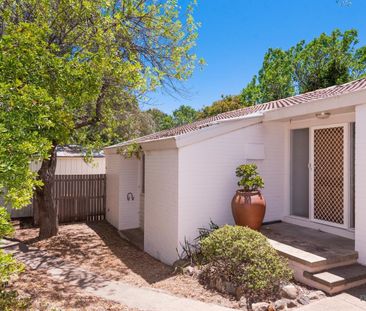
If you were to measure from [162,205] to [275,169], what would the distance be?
10.8ft

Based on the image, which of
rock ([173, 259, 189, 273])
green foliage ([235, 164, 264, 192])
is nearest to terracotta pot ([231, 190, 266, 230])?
green foliage ([235, 164, 264, 192])

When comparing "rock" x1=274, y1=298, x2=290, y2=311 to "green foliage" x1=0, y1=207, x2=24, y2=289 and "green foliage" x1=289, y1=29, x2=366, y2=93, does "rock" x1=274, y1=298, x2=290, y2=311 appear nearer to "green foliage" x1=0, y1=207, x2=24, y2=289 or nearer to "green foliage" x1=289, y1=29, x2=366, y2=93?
"green foliage" x1=0, y1=207, x2=24, y2=289

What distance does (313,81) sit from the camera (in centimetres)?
2500

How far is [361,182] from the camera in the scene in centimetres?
592

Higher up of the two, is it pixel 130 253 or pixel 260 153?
pixel 260 153

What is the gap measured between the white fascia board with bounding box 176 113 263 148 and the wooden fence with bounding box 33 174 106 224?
7485 mm

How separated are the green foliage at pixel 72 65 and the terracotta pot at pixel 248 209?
381cm

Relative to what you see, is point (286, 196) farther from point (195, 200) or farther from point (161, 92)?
point (161, 92)

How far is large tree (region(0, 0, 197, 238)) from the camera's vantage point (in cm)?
436

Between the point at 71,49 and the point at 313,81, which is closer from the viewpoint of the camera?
the point at 71,49

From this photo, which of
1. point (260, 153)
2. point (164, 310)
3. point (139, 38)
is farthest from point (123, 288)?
point (139, 38)

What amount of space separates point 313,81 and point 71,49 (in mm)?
21845

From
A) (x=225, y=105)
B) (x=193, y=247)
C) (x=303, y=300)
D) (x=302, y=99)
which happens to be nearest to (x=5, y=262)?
(x=303, y=300)

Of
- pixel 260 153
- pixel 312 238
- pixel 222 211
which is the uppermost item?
pixel 260 153
